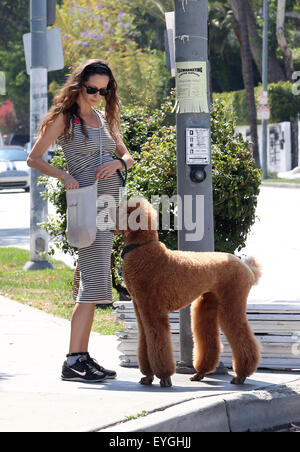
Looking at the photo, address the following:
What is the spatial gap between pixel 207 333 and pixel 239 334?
256 mm

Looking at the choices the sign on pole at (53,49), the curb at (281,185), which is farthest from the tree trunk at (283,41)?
the sign on pole at (53,49)

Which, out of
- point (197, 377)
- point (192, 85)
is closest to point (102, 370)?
point (197, 377)

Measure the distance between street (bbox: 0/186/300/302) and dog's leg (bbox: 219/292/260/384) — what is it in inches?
23.3

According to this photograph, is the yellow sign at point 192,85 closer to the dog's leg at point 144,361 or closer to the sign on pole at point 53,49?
the dog's leg at point 144,361

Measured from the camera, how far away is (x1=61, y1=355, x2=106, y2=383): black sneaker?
19.4 feet

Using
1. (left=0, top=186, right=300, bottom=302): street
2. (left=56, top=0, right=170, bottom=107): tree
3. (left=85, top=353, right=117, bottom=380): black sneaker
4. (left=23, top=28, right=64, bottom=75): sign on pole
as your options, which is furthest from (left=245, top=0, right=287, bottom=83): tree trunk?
(left=85, top=353, right=117, bottom=380): black sneaker

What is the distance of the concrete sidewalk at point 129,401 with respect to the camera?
15.5ft

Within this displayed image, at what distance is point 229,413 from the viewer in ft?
17.2

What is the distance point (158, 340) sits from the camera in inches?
222

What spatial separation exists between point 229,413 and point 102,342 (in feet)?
8.00

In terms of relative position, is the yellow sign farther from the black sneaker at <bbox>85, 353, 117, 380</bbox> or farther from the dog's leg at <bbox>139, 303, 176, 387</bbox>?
the black sneaker at <bbox>85, 353, 117, 380</bbox>

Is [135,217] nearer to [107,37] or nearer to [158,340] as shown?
[158,340]

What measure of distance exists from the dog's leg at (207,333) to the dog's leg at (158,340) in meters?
0.40
